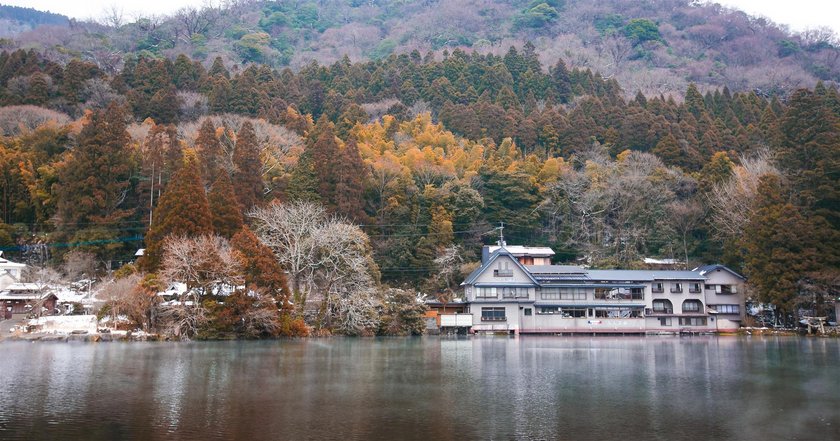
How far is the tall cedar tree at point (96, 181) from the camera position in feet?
133

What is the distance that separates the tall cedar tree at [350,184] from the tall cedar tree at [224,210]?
7496mm

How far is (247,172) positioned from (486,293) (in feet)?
55.1

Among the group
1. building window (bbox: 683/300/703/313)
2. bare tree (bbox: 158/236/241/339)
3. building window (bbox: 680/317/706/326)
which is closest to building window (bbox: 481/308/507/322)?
building window (bbox: 680/317/706/326)

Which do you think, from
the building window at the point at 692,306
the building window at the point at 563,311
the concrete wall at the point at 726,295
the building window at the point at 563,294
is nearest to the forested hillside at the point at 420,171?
the concrete wall at the point at 726,295

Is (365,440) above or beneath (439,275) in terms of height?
beneath

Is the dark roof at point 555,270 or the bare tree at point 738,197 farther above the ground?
the bare tree at point 738,197

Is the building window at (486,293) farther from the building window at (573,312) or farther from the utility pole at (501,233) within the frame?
the utility pole at (501,233)

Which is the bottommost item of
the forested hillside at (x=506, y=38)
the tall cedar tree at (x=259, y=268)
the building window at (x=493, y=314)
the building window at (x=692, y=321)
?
the building window at (x=692, y=321)

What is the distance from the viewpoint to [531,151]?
56844 millimetres

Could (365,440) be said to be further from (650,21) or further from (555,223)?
(650,21)

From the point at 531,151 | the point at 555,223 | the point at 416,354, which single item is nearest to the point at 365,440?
the point at 416,354

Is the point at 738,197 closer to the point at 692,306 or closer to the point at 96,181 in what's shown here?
the point at 692,306

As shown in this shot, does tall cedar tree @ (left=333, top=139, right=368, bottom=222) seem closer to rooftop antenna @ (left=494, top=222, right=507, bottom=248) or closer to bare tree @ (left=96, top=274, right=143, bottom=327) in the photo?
rooftop antenna @ (left=494, top=222, right=507, bottom=248)

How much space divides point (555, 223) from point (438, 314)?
1330 centimetres
